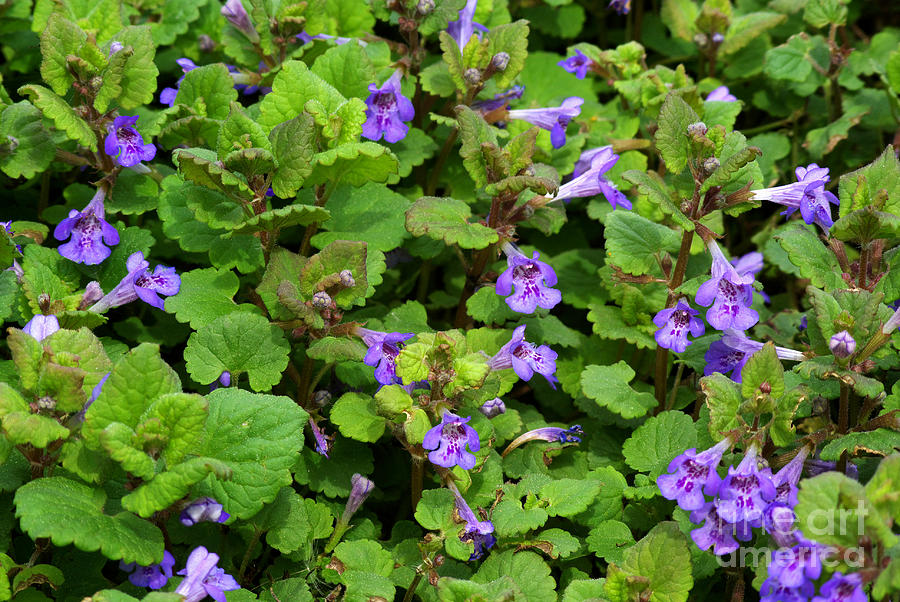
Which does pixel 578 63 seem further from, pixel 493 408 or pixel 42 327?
pixel 42 327

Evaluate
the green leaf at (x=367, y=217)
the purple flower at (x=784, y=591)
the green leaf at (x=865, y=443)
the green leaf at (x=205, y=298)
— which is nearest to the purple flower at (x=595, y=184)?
the green leaf at (x=367, y=217)

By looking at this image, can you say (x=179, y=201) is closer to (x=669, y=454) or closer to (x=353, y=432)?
(x=353, y=432)

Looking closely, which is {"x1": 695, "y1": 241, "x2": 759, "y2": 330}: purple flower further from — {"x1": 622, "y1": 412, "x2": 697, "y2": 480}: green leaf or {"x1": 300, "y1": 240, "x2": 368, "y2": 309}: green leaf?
{"x1": 300, "y1": 240, "x2": 368, "y2": 309}: green leaf

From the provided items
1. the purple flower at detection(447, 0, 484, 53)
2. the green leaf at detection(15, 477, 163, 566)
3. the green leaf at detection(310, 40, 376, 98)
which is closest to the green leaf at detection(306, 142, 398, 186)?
the green leaf at detection(310, 40, 376, 98)

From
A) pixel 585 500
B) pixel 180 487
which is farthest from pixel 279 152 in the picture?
pixel 585 500

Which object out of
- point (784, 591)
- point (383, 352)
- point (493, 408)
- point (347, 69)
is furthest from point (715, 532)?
point (347, 69)

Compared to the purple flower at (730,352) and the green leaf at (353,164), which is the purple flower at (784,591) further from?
the green leaf at (353,164)
